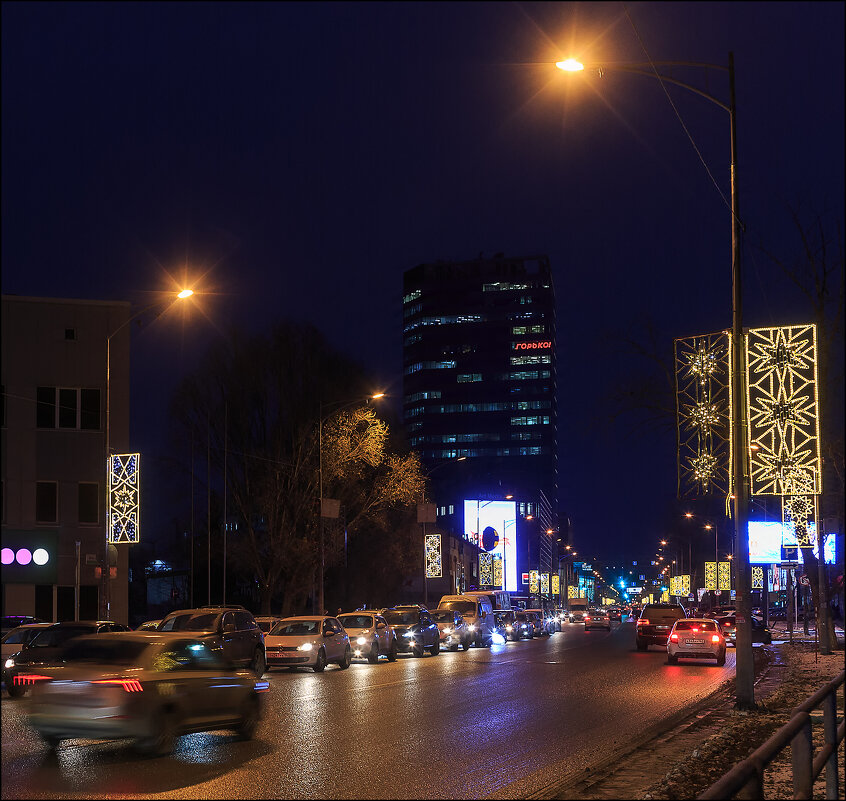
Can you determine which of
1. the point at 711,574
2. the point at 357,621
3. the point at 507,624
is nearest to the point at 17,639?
the point at 357,621

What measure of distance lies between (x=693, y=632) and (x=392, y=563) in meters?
30.7

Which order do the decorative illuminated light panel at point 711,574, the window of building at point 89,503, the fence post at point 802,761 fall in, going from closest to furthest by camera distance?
the fence post at point 802,761
the window of building at point 89,503
the decorative illuminated light panel at point 711,574

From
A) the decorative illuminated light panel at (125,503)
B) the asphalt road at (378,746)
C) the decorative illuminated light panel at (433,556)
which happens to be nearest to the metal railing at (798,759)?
the asphalt road at (378,746)

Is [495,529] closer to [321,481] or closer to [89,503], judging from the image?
[321,481]

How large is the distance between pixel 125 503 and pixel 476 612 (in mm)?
18645

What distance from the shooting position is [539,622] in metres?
67.7

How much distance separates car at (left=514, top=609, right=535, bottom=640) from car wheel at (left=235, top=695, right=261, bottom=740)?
162ft

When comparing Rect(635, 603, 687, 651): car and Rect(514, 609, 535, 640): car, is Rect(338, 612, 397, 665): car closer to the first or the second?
Rect(635, 603, 687, 651): car

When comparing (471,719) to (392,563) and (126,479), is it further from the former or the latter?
(392,563)

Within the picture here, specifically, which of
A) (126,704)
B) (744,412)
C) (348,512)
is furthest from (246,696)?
(348,512)

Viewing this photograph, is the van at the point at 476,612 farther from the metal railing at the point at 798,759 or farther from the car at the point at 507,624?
the metal railing at the point at 798,759

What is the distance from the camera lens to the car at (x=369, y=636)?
3628 centimetres

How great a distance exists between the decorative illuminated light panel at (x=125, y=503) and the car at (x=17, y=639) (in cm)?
1501

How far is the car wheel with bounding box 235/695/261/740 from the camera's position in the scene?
1430 cm
